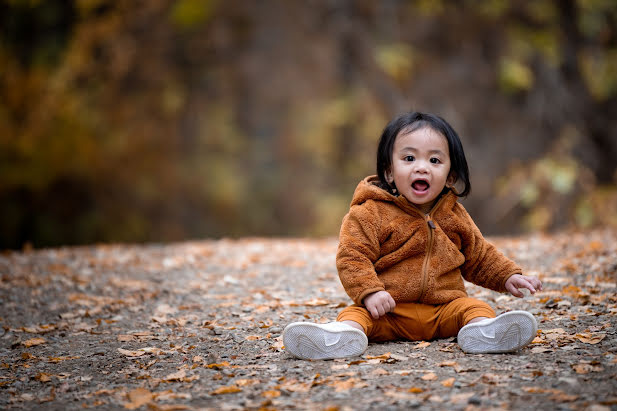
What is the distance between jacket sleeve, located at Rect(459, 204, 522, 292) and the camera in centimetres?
284

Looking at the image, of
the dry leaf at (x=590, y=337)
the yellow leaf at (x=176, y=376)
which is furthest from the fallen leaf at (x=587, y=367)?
the yellow leaf at (x=176, y=376)

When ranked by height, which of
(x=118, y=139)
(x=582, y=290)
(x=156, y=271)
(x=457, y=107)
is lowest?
(x=156, y=271)

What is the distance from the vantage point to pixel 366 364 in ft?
8.39

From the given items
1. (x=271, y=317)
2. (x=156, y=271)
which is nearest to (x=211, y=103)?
(x=156, y=271)

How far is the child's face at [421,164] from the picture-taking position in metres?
2.77

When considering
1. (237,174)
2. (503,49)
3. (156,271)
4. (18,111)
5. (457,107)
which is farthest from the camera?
(237,174)

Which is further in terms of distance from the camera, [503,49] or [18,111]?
[18,111]

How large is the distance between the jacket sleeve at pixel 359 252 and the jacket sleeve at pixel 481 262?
460mm

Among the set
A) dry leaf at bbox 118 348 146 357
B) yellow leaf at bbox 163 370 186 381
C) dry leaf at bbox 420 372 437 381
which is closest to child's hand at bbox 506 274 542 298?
dry leaf at bbox 420 372 437 381

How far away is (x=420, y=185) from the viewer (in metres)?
2.81

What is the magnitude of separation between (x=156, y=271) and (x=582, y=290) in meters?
3.47

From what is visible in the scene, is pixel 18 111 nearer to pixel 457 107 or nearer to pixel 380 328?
pixel 457 107

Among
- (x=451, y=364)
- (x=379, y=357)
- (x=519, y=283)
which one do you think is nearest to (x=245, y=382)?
(x=379, y=357)

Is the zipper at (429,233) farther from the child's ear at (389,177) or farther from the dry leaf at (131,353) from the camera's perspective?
the dry leaf at (131,353)
